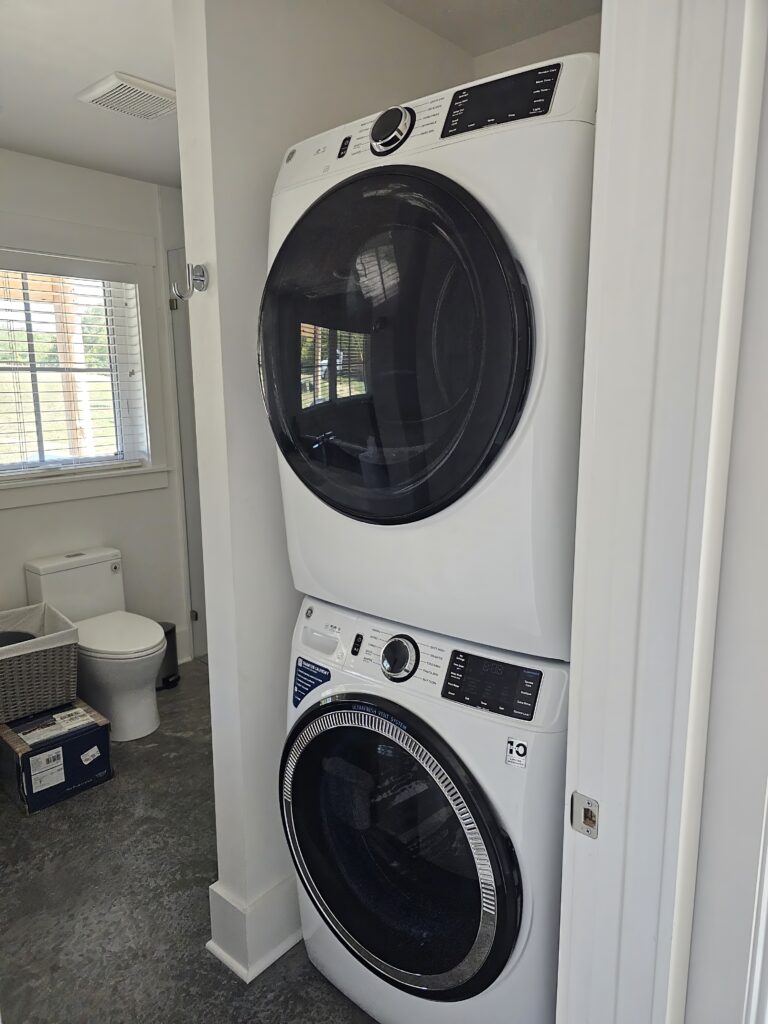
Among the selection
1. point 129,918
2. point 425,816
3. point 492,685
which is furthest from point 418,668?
point 129,918

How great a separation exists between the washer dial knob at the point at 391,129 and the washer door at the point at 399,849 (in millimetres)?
965

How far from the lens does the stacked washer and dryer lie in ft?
3.30

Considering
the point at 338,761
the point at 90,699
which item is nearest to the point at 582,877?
the point at 338,761

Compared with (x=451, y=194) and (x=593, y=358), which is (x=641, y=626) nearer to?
(x=593, y=358)

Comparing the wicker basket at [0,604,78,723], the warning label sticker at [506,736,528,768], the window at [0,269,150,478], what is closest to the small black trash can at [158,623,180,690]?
the wicker basket at [0,604,78,723]

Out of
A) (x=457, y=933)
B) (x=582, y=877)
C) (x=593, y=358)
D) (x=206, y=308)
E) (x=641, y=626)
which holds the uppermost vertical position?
(x=206, y=308)

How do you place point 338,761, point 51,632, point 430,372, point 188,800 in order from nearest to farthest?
point 430,372 < point 338,761 < point 188,800 < point 51,632

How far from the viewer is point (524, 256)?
39.0 inches

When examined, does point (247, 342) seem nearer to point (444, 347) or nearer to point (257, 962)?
point (444, 347)

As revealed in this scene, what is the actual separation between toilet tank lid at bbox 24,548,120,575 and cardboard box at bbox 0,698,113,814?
596mm

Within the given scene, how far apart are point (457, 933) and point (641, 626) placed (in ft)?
2.74

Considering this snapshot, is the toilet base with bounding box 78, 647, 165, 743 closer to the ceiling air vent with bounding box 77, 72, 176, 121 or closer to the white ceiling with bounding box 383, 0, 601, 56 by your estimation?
the ceiling air vent with bounding box 77, 72, 176, 121

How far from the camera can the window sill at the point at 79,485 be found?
283cm

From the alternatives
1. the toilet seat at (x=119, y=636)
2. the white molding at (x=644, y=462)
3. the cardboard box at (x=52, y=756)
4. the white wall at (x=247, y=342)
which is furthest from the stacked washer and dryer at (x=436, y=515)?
the toilet seat at (x=119, y=636)
